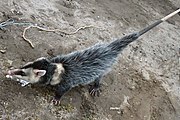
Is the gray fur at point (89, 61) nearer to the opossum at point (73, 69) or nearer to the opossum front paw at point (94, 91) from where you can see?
the opossum at point (73, 69)

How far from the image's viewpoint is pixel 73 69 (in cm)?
417

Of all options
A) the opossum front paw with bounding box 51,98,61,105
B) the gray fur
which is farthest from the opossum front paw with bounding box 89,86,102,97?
the opossum front paw with bounding box 51,98,61,105

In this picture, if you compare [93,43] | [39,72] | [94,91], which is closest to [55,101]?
[39,72]

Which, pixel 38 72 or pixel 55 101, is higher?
pixel 38 72

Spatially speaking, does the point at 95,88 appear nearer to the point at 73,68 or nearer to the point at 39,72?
the point at 73,68

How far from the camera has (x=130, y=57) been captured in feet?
16.6

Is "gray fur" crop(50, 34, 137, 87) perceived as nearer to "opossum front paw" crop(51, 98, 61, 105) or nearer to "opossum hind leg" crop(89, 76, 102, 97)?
"opossum hind leg" crop(89, 76, 102, 97)

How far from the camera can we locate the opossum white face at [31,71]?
3873mm

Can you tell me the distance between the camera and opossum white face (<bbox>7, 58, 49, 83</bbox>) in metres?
3.87

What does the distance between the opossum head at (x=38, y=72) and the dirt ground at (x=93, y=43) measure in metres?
0.18

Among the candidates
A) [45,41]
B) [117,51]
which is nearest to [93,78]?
[117,51]

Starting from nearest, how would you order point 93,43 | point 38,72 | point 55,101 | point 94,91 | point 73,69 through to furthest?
point 38,72
point 55,101
point 73,69
point 94,91
point 93,43

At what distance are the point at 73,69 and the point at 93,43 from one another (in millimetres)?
943

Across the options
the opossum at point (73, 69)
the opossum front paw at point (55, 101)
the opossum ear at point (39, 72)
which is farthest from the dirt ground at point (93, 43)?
the opossum ear at point (39, 72)
